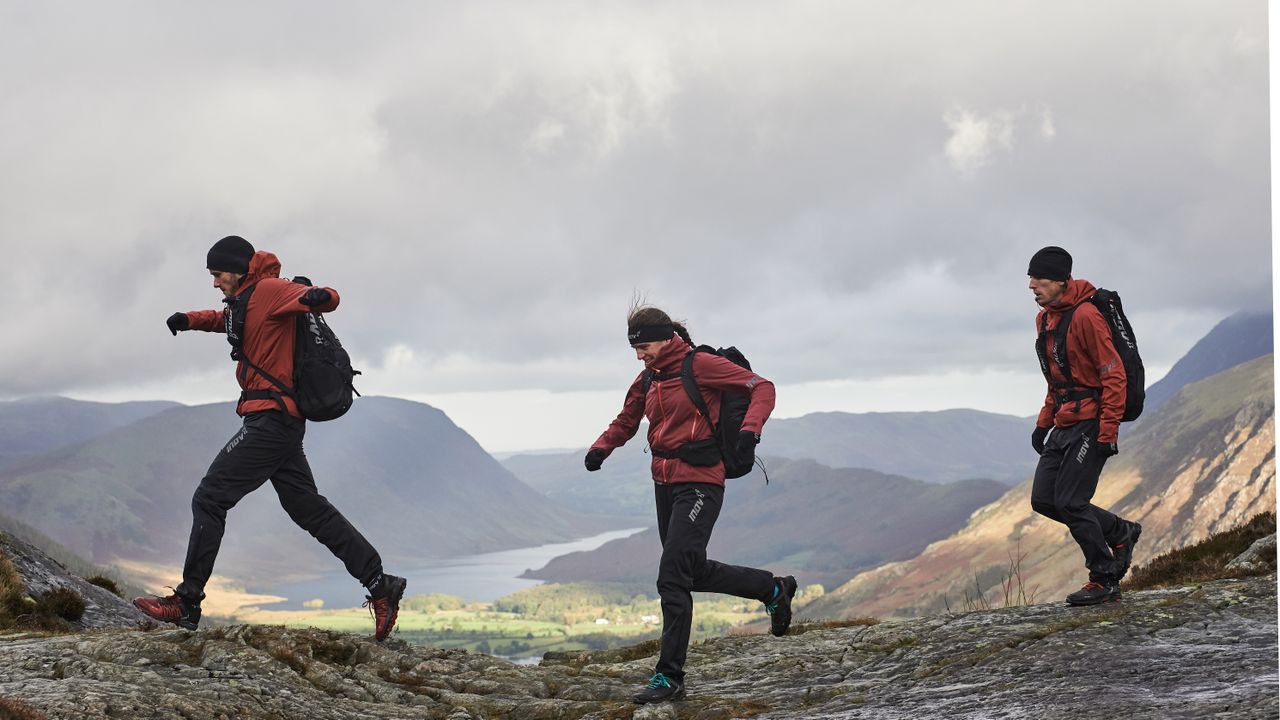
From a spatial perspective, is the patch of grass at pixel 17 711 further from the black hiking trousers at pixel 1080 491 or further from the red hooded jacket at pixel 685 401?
the black hiking trousers at pixel 1080 491

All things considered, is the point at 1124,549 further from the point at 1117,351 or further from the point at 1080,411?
the point at 1117,351

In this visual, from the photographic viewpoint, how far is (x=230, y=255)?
406 inches

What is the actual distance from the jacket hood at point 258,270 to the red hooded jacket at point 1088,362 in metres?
8.19

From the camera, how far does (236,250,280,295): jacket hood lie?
10.4m

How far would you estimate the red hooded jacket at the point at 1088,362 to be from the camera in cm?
1075

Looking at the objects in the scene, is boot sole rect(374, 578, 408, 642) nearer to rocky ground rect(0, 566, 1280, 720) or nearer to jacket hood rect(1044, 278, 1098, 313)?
rocky ground rect(0, 566, 1280, 720)

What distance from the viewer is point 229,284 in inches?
408

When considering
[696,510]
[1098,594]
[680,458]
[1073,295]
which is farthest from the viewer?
[1098,594]

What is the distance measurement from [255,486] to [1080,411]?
8.39 m

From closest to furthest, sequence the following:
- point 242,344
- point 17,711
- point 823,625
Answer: point 17,711, point 242,344, point 823,625

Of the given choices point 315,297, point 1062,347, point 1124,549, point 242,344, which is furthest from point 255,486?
point 1124,549

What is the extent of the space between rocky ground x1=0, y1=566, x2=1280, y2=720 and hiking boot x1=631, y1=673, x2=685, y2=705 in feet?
0.51

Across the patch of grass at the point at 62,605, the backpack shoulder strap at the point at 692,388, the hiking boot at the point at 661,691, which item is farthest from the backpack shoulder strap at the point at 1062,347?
the patch of grass at the point at 62,605

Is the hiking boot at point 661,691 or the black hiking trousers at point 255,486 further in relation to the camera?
the black hiking trousers at point 255,486
